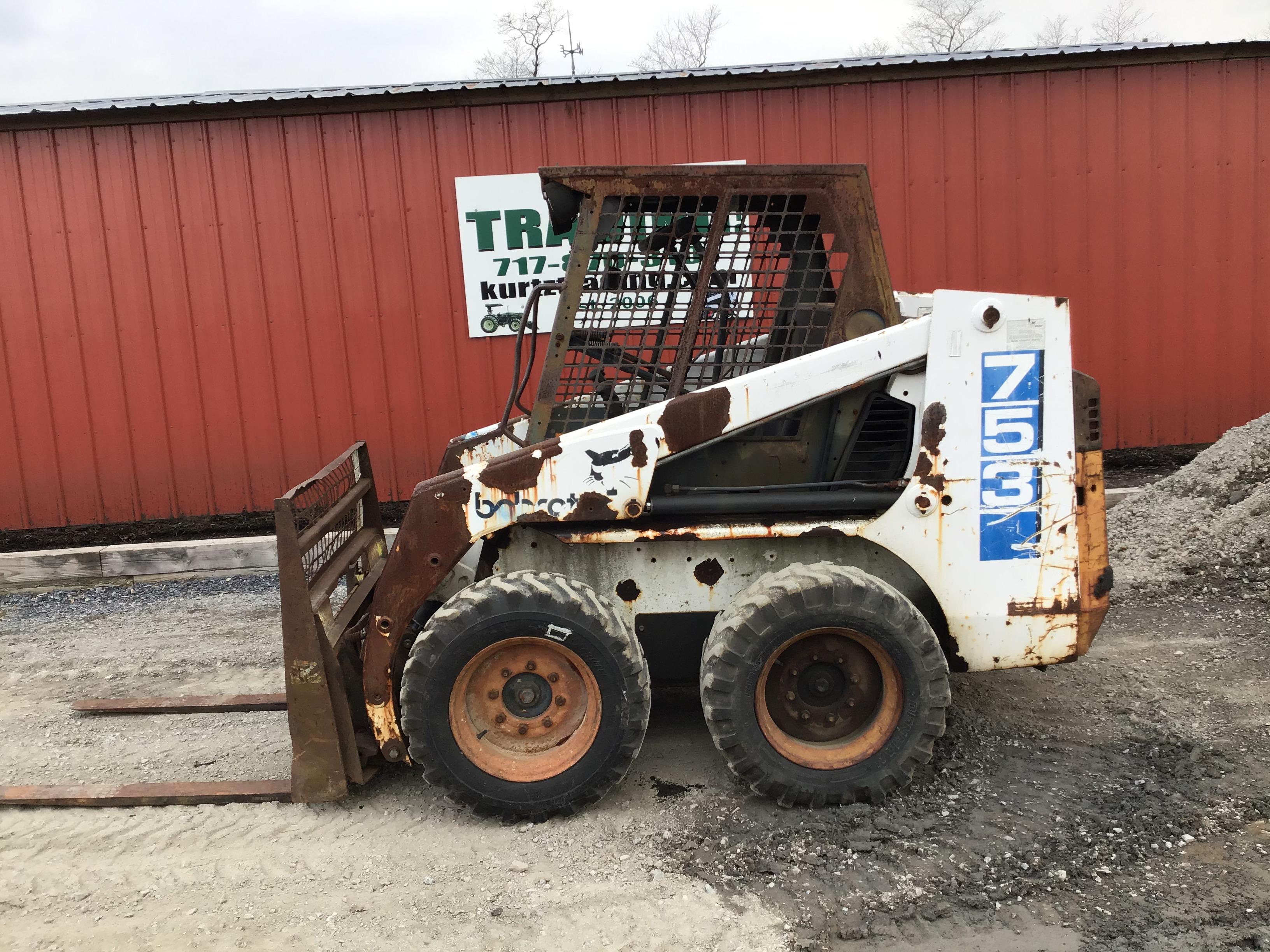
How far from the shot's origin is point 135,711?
4762 mm

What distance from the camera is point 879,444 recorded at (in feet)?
12.4

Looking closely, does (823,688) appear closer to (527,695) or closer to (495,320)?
(527,695)

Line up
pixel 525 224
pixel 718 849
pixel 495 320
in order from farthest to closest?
pixel 495 320 → pixel 525 224 → pixel 718 849

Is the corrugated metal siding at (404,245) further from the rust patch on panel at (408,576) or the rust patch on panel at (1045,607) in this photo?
the rust patch on panel at (1045,607)

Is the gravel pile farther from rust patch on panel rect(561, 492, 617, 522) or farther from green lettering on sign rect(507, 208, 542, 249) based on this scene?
green lettering on sign rect(507, 208, 542, 249)

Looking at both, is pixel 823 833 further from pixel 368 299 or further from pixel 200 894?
pixel 368 299

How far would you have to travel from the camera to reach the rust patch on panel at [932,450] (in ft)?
Result: 11.4

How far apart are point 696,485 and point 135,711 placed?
3.01 m

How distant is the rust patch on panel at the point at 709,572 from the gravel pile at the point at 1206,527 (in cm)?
317

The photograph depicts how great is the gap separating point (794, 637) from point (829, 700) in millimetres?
356

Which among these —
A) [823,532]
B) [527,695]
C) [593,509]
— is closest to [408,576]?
[527,695]

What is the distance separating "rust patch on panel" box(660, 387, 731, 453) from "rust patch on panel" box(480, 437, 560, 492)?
41 cm

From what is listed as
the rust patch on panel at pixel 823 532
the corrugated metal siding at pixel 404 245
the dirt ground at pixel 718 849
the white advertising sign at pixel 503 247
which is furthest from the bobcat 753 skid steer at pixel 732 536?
the corrugated metal siding at pixel 404 245

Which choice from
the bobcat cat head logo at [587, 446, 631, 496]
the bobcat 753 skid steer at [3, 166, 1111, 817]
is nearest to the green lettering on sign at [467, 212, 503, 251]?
the bobcat 753 skid steer at [3, 166, 1111, 817]
